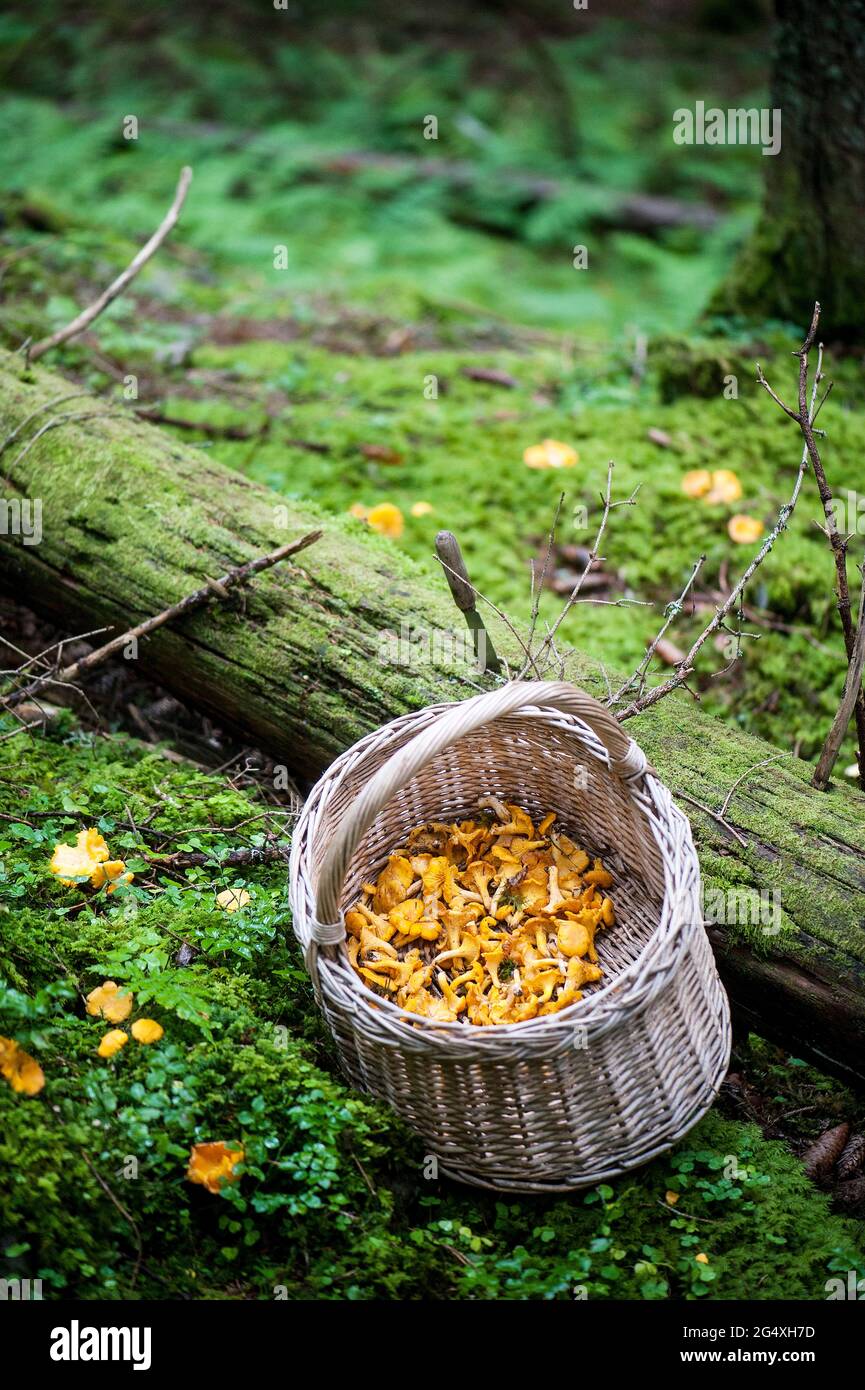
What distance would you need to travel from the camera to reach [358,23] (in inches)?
420

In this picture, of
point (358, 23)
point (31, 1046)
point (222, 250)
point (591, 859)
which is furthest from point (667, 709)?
point (358, 23)

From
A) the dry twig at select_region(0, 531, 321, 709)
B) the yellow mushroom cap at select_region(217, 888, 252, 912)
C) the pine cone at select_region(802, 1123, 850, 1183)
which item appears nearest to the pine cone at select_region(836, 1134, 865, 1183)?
the pine cone at select_region(802, 1123, 850, 1183)

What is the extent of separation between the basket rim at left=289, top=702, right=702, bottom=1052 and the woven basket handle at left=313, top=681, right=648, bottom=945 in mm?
70

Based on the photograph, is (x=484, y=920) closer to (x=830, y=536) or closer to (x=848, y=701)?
(x=848, y=701)

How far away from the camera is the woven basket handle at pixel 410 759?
243cm

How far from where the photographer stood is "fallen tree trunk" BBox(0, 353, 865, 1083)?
2.90m

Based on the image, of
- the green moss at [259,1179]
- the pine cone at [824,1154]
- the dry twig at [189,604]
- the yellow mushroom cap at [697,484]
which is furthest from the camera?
the yellow mushroom cap at [697,484]

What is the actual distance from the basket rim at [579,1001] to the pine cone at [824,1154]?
0.71m

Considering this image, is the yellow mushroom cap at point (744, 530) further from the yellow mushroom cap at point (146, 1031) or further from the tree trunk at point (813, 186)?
the yellow mushroom cap at point (146, 1031)

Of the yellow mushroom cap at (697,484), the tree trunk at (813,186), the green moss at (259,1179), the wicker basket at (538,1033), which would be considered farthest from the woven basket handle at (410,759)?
the tree trunk at (813,186)
